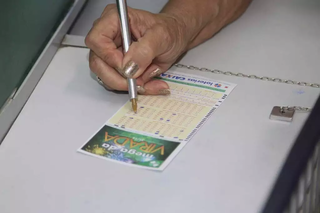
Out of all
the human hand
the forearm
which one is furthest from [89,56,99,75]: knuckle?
the forearm

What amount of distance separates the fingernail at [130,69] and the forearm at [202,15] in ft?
0.60

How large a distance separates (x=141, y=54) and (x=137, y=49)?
1 cm

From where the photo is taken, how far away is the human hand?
0.95 m

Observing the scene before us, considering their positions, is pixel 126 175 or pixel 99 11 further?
pixel 99 11

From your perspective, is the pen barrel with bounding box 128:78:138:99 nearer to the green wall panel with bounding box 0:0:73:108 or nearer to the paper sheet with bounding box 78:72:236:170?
the paper sheet with bounding box 78:72:236:170

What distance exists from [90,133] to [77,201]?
0.17 meters

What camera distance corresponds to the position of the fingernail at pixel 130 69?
94cm

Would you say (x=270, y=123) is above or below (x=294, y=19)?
below

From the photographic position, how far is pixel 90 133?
2.95 feet

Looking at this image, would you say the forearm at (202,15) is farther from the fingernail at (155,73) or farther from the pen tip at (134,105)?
the pen tip at (134,105)

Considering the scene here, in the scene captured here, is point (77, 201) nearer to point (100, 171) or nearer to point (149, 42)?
point (100, 171)

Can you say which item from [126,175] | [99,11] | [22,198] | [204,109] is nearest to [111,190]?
[126,175]

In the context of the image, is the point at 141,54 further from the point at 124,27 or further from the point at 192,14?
the point at 192,14

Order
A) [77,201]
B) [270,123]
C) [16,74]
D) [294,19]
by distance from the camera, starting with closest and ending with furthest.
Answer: [77,201] < [270,123] < [16,74] < [294,19]
